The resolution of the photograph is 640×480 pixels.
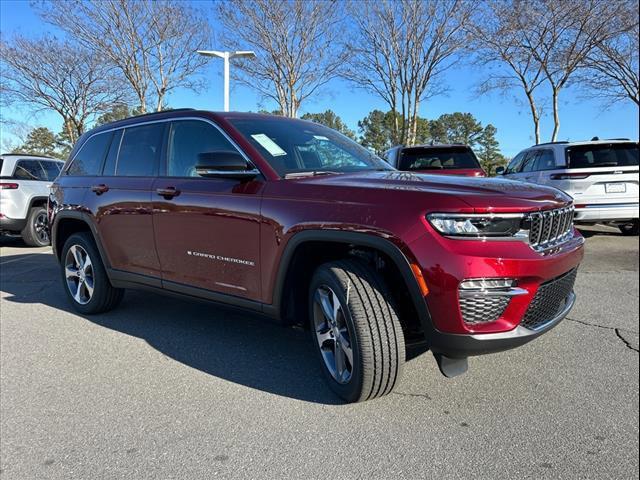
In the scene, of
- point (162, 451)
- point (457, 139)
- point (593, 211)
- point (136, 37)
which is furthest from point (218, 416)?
point (457, 139)

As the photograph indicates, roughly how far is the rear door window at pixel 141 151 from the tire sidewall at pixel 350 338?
188 centimetres

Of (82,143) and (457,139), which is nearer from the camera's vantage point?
(82,143)

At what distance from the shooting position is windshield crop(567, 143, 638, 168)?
26.5 feet

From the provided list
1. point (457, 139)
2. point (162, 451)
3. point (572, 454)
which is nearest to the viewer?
point (572, 454)

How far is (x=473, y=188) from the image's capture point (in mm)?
2559

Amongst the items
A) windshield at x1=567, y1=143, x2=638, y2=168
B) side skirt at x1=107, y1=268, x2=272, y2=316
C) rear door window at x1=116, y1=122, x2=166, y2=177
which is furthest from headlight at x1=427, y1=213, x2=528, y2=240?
windshield at x1=567, y1=143, x2=638, y2=168

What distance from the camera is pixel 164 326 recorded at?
4.42 meters

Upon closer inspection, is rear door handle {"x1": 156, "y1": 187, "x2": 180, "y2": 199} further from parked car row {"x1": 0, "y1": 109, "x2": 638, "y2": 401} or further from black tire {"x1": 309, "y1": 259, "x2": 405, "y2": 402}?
black tire {"x1": 309, "y1": 259, "x2": 405, "y2": 402}

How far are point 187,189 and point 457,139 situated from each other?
51804 mm

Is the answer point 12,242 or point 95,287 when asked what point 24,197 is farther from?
point 95,287

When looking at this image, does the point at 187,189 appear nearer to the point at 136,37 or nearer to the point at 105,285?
the point at 105,285

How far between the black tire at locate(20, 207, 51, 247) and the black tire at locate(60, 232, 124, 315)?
5.75 meters

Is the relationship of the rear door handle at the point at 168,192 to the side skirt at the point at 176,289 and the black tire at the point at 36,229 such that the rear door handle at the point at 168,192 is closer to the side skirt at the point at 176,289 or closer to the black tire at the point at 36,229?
the side skirt at the point at 176,289

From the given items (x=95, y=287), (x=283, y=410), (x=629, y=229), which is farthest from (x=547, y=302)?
(x=629, y=229)
